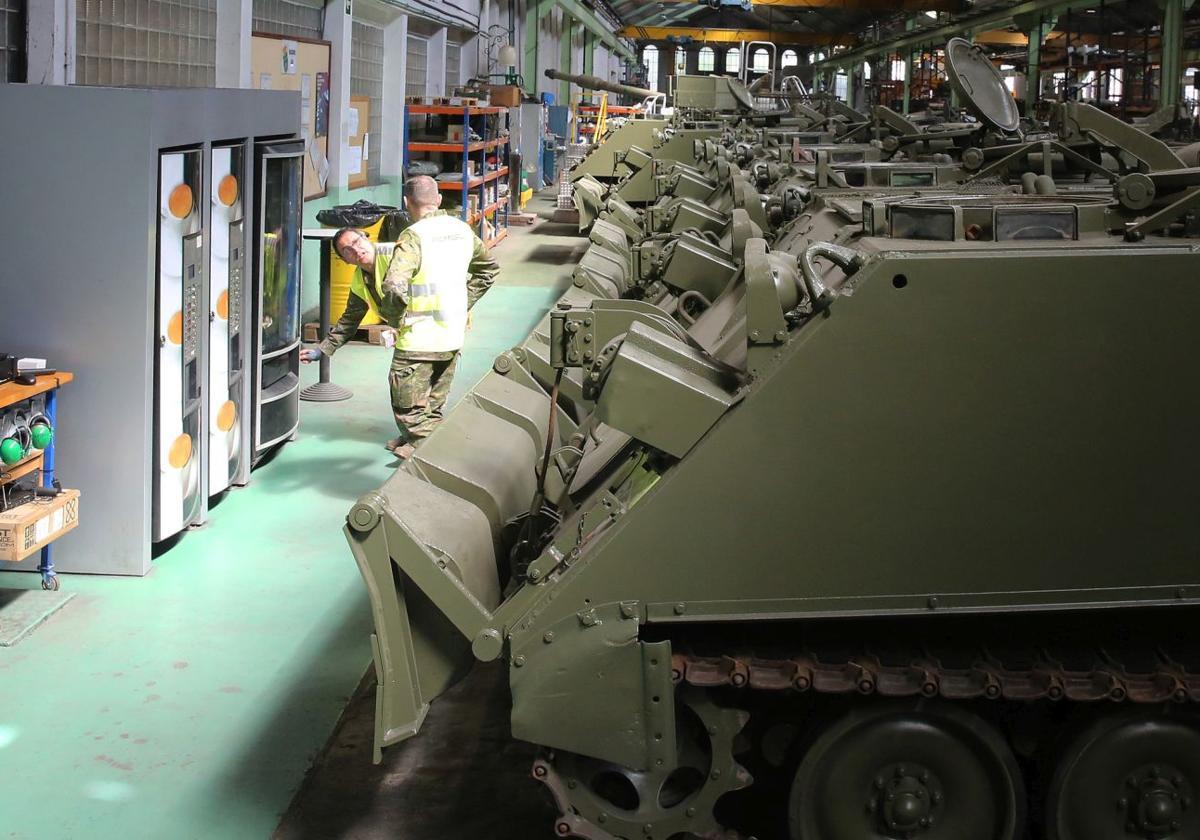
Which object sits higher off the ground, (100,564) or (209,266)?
(209,266)

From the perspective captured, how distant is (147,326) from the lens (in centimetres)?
654

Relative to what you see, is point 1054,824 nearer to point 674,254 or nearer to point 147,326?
point 674,254

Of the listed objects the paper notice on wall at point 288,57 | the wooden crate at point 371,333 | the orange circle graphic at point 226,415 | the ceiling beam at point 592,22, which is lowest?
the orange circle graphic at point 226,415

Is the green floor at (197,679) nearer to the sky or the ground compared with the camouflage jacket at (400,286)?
nearer to the ground

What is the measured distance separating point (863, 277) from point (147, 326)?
13.4ft

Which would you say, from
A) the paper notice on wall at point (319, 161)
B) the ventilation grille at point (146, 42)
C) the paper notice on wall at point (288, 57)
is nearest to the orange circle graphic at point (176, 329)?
the ventilation grille at point (146, 42)

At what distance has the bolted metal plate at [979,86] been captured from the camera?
24.6ft

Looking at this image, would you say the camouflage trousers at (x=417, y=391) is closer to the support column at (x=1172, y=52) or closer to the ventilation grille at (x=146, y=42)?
the ventilation grille at (x=146, y=42)

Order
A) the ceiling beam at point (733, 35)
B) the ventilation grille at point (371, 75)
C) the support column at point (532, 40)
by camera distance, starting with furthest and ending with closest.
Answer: the ceiling beam at point (733, 35), the support column at point (532, 40), the ventilation grille at point (371, 75)

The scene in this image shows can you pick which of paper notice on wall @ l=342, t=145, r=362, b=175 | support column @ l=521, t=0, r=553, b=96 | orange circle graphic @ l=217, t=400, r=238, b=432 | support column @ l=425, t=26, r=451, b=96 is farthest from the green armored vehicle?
support column @ l=521, t=0, r=553, b=96

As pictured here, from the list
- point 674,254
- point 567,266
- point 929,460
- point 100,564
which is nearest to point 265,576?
point 100,564

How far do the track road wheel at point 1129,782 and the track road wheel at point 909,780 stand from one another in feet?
0.44

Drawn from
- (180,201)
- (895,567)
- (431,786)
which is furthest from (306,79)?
(895,567)

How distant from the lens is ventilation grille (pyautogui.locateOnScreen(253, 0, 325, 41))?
12477 millimetres
